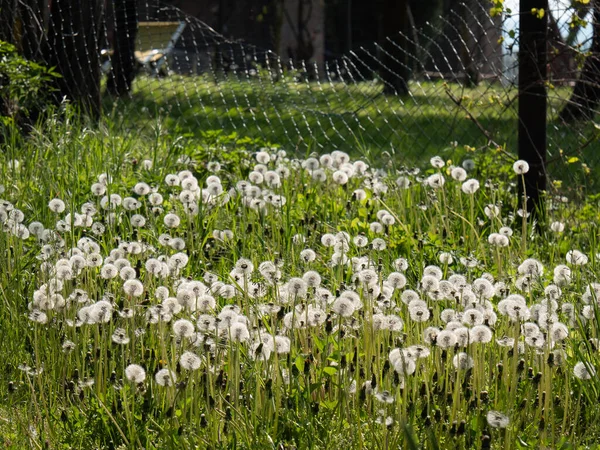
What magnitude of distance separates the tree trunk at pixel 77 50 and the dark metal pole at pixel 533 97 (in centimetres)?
341

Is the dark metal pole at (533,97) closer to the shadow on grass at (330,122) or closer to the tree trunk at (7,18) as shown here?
the shadow on grass at (330,122)

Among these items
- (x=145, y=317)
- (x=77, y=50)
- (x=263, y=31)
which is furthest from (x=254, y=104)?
(x=263, y=31)

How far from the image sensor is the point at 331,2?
1049 inches

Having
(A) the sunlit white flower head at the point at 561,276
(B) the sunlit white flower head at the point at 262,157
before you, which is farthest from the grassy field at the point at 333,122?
(A) the sunlit white flower head at the point at 561,276

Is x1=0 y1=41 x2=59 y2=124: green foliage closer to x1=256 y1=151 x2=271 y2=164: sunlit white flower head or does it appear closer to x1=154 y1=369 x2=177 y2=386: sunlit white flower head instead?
x1=256 y1=151 x2=271 y2=164: sunlit white flower head

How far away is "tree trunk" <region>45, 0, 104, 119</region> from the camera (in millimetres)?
7309

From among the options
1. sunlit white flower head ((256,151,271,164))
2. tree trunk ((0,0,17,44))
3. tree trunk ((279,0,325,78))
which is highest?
tree trunk ((0,0,17,44))

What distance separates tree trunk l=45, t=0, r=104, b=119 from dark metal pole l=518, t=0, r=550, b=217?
3411 mm

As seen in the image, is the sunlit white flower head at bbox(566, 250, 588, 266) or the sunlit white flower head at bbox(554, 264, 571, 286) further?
the sunlit white flower head at bbox(566, 250, 588, 266)

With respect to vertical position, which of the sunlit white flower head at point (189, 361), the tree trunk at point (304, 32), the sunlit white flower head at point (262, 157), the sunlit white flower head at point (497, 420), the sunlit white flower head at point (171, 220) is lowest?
the tree trunk at point (304, 32)

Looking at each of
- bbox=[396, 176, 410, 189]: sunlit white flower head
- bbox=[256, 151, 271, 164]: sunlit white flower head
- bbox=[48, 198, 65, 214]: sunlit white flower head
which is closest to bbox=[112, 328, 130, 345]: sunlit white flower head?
bbox=[48, 198, 65, 214]: sunlit white flower head

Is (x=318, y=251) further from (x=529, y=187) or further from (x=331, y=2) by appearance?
(x=331, y=2)

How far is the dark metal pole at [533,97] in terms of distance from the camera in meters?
5.12

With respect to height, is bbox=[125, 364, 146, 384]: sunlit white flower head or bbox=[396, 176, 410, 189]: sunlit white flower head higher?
bbox=[125, 364, 146, 384]: sunlit white flower head
